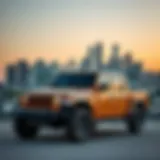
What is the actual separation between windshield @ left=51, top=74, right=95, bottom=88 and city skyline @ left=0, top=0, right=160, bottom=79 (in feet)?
0.49

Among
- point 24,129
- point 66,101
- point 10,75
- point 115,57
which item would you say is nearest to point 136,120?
point 115,57

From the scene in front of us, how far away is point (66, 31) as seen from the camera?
14.9m

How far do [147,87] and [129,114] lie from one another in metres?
0.28

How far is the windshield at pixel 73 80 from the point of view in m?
15.0

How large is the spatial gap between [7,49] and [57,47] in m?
0.28

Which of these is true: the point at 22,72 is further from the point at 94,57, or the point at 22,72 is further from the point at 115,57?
the point at 115,57

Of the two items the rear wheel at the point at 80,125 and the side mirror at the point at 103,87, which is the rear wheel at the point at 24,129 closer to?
the rear wheel at the point at 80,125

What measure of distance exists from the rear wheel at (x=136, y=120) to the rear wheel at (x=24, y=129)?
1.74ft

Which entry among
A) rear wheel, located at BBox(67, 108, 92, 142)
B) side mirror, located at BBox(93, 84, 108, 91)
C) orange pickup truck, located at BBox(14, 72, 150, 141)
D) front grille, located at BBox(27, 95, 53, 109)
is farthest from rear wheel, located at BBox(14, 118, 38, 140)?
side mirror, located at BBox(93, 84, 108, 91)

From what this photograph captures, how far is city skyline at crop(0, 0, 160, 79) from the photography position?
14875mm

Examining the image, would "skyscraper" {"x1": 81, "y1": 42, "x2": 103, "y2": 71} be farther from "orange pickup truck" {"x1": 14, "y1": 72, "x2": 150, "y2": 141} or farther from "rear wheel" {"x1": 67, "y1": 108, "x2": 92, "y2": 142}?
"rear wheel" {"x1": 67, "y1": 108, "x2": 92, "y2": 142}

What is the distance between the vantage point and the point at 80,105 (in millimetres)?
15398

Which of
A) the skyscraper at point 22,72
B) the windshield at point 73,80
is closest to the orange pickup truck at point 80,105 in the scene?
the windshield at point 73,80

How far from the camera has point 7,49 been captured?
14930 millimetres
